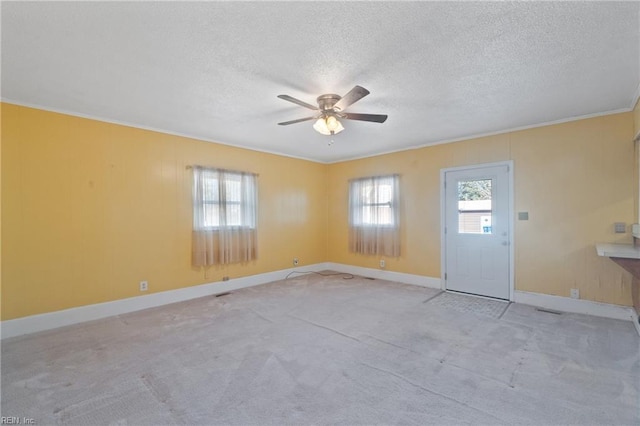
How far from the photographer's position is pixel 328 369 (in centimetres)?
245

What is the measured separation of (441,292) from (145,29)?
502 cm

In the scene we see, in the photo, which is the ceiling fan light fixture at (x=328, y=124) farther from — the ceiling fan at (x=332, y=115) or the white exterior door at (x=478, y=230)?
the white exterior door at (x=478, y=230)

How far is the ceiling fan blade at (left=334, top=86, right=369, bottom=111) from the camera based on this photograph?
2.41 metres

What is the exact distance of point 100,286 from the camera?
369cm

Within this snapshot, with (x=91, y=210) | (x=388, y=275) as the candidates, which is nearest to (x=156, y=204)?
(x=91, y=210)

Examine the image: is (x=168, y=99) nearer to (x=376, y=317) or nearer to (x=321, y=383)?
(x=321, y=383)

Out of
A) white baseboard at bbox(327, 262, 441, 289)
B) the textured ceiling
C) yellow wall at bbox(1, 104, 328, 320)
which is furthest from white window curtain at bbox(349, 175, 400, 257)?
yellow wall at bbox(1, 104, 328, 320)

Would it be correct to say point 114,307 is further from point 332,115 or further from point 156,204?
point 332,115

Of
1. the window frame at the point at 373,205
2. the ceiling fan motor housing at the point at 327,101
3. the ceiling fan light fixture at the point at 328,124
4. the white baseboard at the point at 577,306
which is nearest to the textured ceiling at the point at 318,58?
the ceiling fan motor housing at the point at 327,101

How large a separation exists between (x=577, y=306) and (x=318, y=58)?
443cm

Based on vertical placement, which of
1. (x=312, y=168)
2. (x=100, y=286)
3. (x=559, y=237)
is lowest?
(x=100, y=286)

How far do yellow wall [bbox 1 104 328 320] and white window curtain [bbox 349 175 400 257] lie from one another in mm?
2516

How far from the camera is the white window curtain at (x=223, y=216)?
457 cm

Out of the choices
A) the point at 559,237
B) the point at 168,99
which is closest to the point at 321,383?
the point at 168,99
